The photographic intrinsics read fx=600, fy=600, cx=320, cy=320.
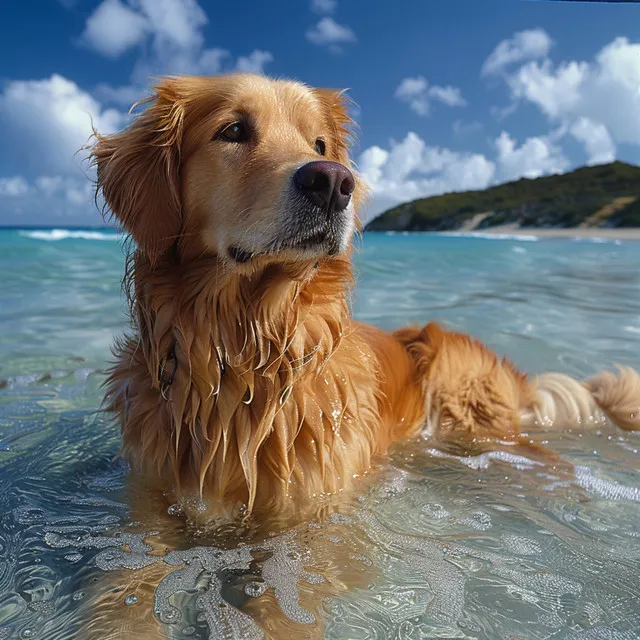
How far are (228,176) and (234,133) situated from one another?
227 mm

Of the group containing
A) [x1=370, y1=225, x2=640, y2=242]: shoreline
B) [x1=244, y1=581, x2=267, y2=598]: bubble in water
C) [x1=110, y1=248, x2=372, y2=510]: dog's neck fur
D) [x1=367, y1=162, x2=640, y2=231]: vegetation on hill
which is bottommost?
[x1=244, y1=581, x2=267, y2=598]: bubble in water

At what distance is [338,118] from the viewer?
3244 millimetres

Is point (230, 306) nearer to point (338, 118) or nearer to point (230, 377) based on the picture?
point (230, 377)

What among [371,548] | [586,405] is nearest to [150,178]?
[371,548]

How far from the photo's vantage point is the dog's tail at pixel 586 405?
381cm

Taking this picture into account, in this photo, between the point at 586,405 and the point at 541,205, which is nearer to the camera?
the point at 586,405

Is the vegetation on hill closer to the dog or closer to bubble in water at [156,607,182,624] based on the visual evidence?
the dog

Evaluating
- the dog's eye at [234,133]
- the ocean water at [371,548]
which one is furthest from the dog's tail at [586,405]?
the dog's eye at [234,133]

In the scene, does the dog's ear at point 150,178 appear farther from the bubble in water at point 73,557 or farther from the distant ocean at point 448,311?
the bubble in water at point 73,557

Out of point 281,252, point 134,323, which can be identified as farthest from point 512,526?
point 134,323

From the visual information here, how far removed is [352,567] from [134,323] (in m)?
1.42

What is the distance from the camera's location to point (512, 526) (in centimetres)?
256

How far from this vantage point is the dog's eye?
2.63 meters

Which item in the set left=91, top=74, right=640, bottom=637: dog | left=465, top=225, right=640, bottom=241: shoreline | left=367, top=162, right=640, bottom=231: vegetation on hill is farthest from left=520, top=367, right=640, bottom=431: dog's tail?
left=367, top=162, right=640, bottom=231: vegetation on hill
